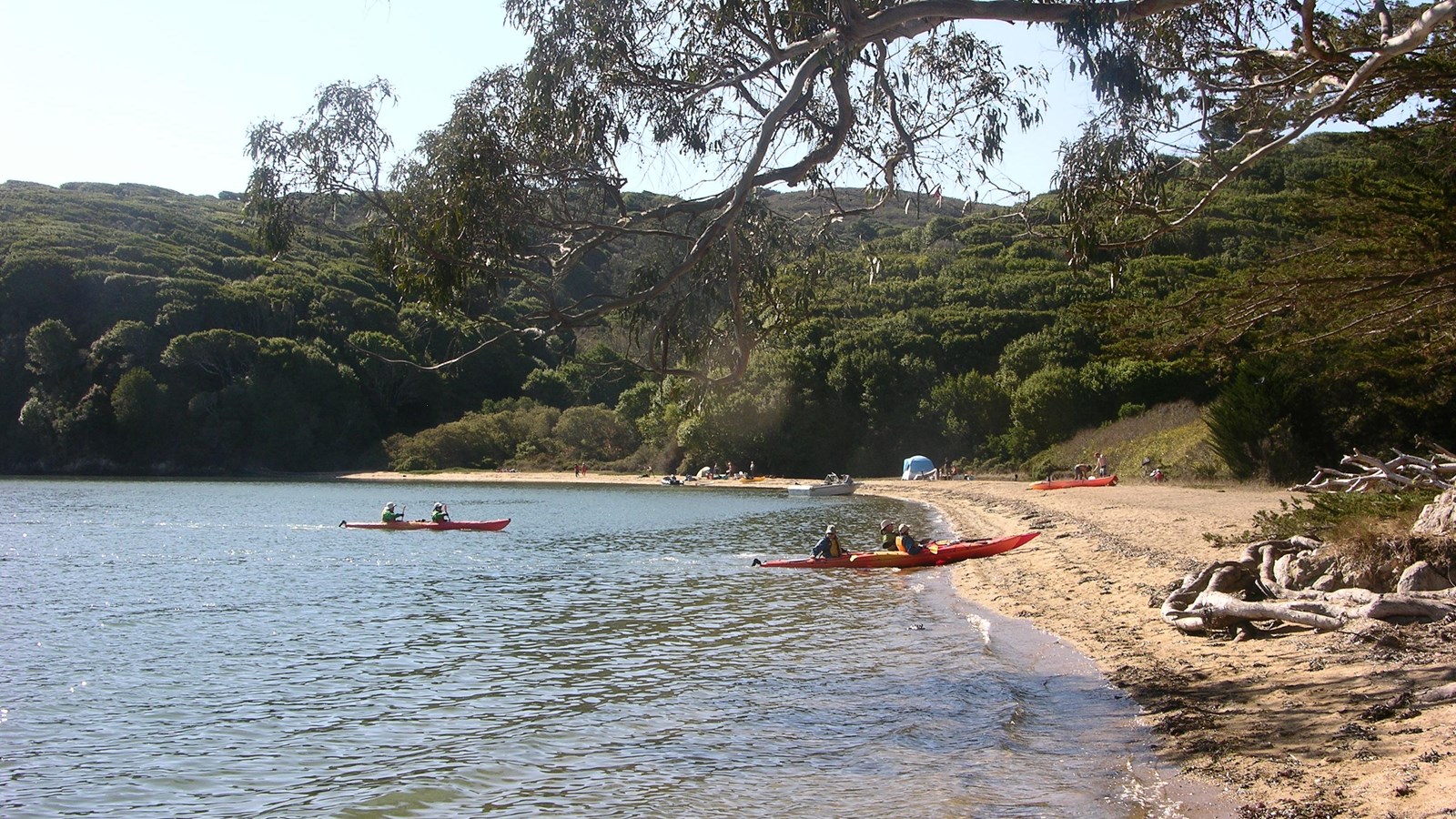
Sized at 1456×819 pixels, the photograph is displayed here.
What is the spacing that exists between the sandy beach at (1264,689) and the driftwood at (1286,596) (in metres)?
0.14

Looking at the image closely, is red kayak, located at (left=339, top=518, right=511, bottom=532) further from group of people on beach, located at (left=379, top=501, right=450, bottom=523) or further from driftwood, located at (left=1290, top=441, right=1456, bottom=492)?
driftwood, located at (left=1290, top=441, right=1456, bottom=492)

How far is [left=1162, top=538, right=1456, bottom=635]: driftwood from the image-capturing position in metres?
7.70

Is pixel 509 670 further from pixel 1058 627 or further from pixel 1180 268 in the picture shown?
pixel 1180 268

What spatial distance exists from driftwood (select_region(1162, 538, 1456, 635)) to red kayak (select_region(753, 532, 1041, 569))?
24.1ft

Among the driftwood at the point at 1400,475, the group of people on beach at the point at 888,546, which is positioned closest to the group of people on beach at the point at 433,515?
the group of people on beach at the point at 888,546

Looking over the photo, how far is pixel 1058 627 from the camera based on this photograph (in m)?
11.0

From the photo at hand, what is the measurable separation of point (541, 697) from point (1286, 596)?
20.2ft

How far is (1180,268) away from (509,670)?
3819 centimetres

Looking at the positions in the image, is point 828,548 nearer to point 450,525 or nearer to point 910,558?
point 910,558

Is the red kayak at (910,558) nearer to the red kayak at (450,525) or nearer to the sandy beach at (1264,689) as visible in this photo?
the sandy beach at (1264,689)

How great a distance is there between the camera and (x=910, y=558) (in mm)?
17359

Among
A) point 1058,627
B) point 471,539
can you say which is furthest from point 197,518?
point 1058,627

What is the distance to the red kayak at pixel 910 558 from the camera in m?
17.4

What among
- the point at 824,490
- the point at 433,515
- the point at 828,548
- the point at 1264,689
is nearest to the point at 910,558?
the point at 828,548
